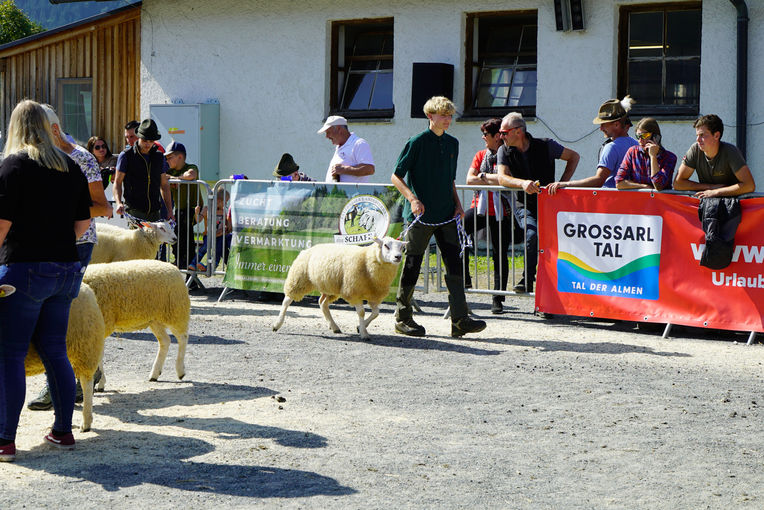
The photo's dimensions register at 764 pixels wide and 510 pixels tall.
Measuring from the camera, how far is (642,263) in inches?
397

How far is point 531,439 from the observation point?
630 cm

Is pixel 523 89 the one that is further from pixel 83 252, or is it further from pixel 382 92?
pixel 83 252

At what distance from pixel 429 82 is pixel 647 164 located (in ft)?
24.6

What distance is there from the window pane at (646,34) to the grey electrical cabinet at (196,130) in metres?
7.72

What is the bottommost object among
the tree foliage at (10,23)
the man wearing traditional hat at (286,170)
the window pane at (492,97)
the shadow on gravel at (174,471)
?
Answer: the shadow on gravel at (174,471)

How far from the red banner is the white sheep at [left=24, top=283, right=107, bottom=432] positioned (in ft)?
17.8

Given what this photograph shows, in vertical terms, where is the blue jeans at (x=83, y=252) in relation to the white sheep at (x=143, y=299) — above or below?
above

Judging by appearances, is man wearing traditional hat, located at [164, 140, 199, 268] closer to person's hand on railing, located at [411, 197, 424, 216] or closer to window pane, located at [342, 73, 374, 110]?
person's hand on railing, located at [411, 197, 424, 216]

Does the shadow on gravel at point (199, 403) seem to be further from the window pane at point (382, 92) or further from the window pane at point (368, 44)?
the window pane at point (368, 44)

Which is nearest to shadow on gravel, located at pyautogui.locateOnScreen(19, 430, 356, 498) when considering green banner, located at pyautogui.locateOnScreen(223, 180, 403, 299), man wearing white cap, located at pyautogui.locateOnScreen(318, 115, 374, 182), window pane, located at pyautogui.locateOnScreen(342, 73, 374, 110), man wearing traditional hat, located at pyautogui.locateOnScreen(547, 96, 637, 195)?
green banner, located at pyautogui.locateOnScreen(223, 180, 403, 299)

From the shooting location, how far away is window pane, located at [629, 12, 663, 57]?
1620 centimetres

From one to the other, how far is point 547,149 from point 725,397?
172 inches

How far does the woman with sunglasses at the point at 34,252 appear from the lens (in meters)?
5.62

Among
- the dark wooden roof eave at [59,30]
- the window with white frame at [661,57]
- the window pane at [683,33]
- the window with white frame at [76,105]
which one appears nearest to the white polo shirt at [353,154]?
the window with white frame at [661,57]
